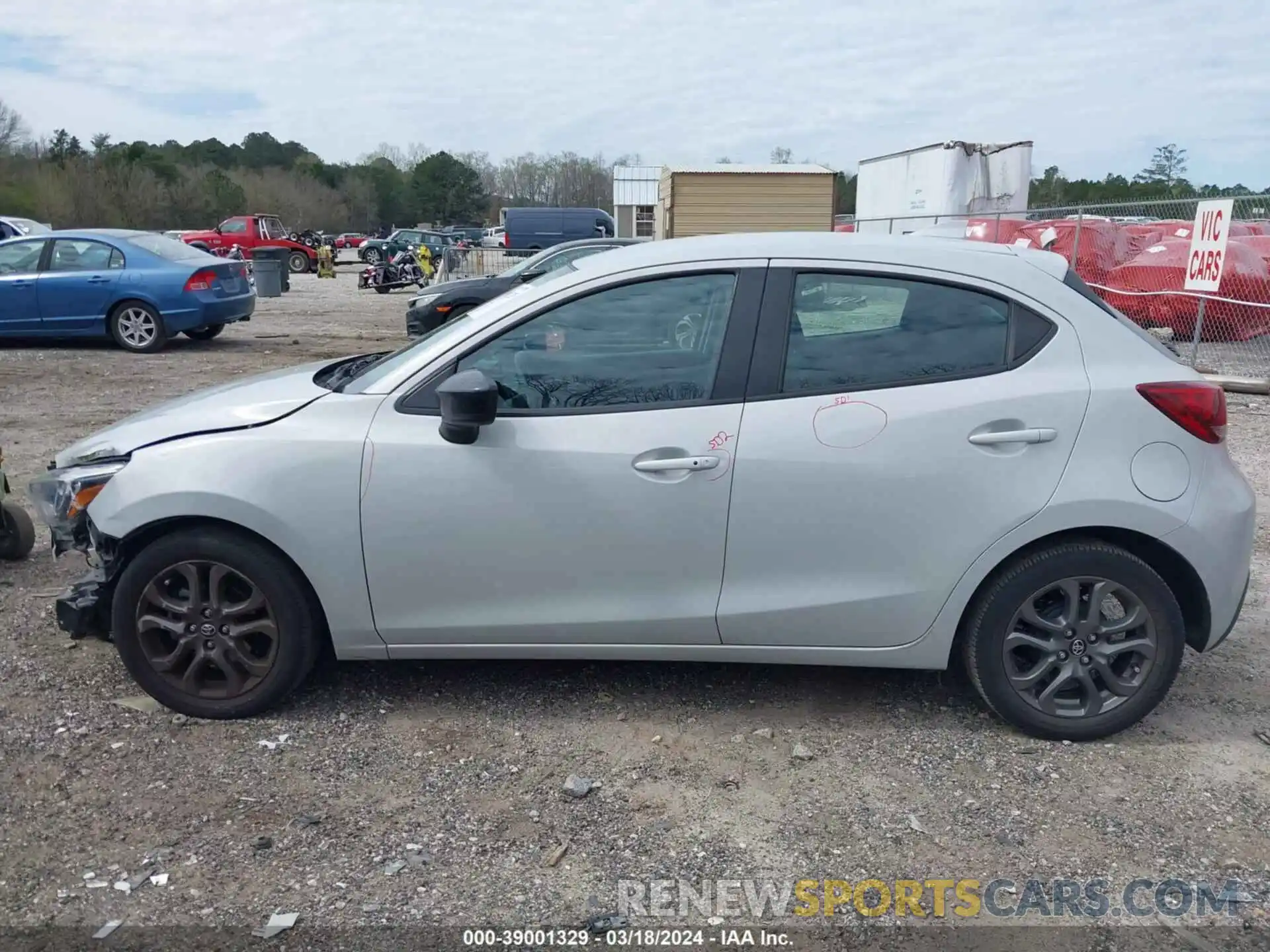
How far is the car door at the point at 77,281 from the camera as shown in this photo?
42.6 ft

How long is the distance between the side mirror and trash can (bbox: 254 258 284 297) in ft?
73.1

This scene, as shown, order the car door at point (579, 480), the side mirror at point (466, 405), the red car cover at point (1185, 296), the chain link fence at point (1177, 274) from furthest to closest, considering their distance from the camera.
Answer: the red car cover at point (1185, 296), the chain link fence at point (1177, 274), the car door at point (579, 480), the side mirror at point (466, 405)

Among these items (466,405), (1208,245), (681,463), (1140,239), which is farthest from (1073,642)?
(1140,239)

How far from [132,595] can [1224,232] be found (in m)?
11.2

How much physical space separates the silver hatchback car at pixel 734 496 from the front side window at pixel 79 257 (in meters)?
10.7

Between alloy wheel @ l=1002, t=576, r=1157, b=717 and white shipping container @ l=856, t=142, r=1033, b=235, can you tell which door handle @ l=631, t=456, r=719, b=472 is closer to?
alloy wheel @ l=1002, t=576, r=1157, b=717

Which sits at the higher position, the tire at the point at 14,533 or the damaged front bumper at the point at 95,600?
the damaged front bumper at the point at 95,600

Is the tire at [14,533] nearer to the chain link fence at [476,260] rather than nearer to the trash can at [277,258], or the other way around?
the trash can at [277,258]

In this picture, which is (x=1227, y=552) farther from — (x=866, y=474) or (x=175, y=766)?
(x=175, y=766)

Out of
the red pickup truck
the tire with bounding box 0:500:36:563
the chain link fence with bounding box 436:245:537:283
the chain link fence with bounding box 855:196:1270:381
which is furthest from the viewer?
the red pickup truck

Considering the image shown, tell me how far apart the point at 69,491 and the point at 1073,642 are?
140 inches

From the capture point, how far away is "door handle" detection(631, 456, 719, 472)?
11.4 ft
